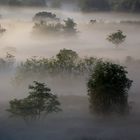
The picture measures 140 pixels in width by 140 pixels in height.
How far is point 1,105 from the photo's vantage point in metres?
73.8

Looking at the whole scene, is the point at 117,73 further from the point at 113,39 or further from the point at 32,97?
the point at 113,39

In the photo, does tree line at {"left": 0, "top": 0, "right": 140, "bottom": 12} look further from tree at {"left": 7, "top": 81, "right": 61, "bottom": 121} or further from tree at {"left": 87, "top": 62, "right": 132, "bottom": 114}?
tree at {"left": 7, "top": 81, "right": 61, "bottom": 121}

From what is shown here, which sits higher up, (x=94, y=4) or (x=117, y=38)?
(x=94, y=4)

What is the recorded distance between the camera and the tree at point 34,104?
64.1 meters

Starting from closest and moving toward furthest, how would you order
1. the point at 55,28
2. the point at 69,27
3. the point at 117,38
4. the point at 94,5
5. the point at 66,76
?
the point at 66,76 < the point at 117,38 < the point at 69,27 < the point at 55,28 < the point at 94,5

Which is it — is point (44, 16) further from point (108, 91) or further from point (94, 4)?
point (108, 91)

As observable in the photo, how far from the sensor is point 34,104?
2534 inches

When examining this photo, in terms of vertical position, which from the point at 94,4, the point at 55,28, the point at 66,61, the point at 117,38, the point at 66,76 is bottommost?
the point at 66,76

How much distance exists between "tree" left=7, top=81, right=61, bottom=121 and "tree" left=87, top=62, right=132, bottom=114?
21.9ft

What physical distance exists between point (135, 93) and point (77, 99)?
11295 millimetres

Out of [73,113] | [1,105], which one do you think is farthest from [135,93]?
[1,105]

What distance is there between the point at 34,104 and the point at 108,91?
1122 centimetres

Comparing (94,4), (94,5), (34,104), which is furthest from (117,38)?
(94,5)

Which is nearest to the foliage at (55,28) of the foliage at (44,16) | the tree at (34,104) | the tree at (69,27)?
the tree at (69,27)
